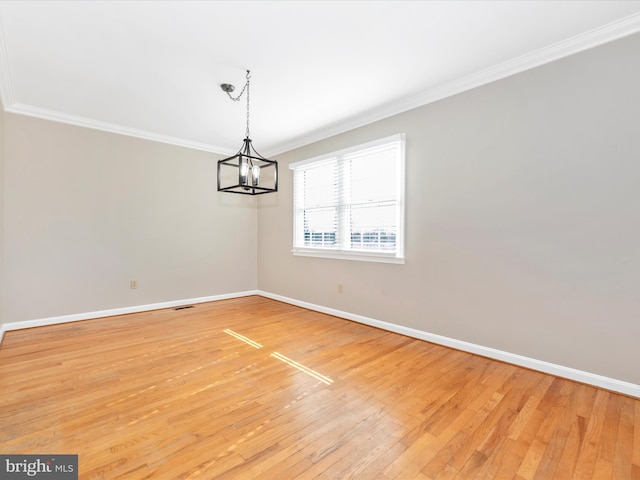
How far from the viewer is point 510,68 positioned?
8.75 ft

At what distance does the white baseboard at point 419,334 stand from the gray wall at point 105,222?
0.09m

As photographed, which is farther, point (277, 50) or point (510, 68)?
point (510, 68)

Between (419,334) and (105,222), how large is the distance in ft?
14.8

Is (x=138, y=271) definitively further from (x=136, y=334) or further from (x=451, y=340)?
(x=451, y=340)

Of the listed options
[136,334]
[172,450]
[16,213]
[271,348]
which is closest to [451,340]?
[271,348]

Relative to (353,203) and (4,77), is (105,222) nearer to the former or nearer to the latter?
(4,77)

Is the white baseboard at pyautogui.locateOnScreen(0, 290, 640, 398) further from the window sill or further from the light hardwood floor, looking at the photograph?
the window sill

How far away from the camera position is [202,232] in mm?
5137

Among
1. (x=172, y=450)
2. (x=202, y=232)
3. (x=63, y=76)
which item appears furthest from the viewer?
(x=202, y=232)

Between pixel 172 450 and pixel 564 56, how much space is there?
399 centimetres

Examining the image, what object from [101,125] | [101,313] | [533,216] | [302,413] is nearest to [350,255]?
[533,216]

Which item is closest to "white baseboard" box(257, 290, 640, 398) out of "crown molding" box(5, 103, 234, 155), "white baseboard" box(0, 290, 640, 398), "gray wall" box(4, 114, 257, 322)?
"white baseboard" box(0, 290, 640, 398)

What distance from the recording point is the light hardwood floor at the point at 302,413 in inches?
59.6

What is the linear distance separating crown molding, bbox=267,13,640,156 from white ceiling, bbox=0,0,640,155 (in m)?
0.01
